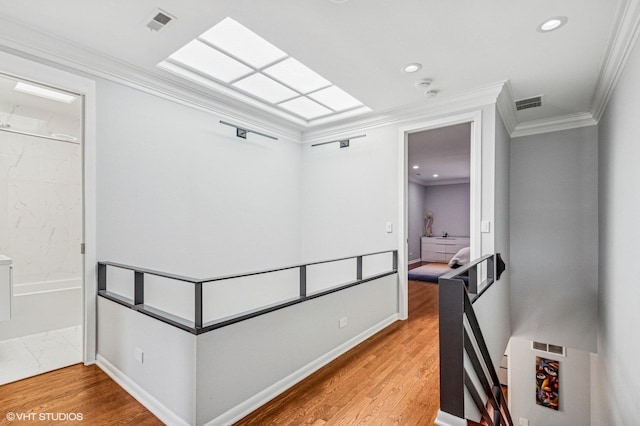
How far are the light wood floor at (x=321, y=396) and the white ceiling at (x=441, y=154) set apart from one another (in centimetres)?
325

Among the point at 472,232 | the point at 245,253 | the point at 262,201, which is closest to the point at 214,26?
the point at 262,201

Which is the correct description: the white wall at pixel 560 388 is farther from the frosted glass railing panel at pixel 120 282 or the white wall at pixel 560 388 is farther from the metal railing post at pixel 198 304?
Answer: the frosted glass railing panel at pixel 120 282

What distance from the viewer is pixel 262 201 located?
4.19 metres

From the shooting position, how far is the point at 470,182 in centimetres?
346

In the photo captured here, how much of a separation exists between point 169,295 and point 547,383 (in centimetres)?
565

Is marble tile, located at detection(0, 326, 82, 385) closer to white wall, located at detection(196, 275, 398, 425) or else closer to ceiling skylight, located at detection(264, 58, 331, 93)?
white wall, located at detection(196, 275, 398, 425)

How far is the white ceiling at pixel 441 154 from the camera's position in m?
4.86

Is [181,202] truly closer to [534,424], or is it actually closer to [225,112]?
[225,112]

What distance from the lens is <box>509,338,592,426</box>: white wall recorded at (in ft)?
15.2

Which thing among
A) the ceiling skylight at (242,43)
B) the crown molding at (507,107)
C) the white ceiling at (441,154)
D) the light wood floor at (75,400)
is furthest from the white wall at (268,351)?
the white ceiling at (441,154)

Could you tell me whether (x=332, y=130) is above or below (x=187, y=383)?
above

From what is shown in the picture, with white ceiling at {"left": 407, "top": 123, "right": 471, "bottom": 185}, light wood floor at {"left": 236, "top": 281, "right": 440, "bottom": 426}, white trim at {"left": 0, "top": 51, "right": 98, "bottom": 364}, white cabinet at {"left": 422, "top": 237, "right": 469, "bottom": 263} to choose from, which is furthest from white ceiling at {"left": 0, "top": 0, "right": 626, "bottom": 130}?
white cabinet at {"left": 422, "top": 237, "right": 469, "bottom": 263}

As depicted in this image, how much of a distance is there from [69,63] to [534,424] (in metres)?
7.56

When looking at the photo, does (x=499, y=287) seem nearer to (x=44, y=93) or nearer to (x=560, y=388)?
(x=560, y=388)
